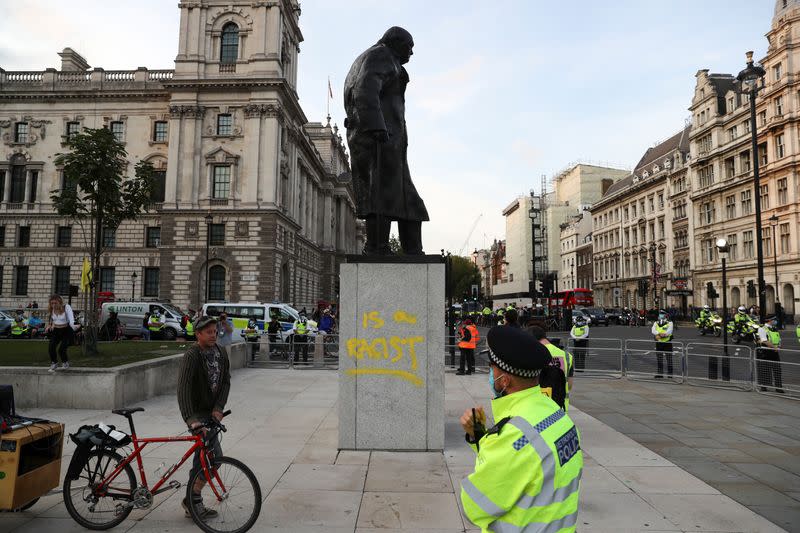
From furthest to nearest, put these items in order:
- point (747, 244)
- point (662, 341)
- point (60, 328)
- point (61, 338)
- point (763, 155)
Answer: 1. point (747, 244)
2. point (763, 155)
3. point (662, 341)
4. point (61, 338)
5. point (60, 328)

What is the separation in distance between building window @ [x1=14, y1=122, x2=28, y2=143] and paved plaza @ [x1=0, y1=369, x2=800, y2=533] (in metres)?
51.2

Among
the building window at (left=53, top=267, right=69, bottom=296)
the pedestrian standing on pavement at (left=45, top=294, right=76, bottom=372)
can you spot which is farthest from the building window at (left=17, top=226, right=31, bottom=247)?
the pedestrian standing on pavement at (left=45, top=294, right=76, bottom=372)

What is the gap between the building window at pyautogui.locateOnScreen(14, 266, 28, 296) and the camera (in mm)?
48156

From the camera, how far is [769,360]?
12.1 m

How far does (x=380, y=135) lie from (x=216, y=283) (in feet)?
134

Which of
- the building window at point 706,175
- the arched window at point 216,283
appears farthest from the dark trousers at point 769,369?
the building window at point 706,175

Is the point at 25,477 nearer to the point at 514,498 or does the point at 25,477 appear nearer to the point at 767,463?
the point at 514,498

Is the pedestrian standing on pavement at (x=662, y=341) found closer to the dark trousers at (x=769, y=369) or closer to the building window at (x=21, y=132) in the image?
the dark trousers at (x=769, y=369)

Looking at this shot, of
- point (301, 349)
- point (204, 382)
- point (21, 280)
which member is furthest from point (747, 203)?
point (21, 280)

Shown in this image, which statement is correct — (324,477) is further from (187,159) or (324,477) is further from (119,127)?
(119,127)

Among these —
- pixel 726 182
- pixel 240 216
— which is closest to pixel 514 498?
pixel 240 216

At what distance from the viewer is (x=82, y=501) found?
177 inches

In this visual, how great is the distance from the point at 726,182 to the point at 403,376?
58985 mm

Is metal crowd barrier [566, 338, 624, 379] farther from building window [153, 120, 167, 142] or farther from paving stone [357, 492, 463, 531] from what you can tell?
building window [153, 120, 167, 142]
